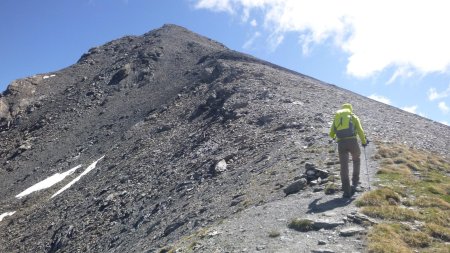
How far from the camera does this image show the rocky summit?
18.9 metres

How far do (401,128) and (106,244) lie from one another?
2531 cm

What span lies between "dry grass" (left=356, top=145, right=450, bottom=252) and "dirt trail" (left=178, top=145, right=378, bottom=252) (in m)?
0.66

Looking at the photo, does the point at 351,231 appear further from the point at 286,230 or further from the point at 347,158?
the point at 347,158

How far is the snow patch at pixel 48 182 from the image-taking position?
180 feet

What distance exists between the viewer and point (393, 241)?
12234 mm

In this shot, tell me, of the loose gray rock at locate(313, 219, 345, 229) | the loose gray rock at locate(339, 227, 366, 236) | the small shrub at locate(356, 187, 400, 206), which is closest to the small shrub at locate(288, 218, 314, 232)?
the loose gray rock at locate(313, 219, 345, 229)

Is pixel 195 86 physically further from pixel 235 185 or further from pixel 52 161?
pixel 235 185

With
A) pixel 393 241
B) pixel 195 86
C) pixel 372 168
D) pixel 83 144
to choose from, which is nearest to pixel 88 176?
pixel 83 144

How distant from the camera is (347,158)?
54.8 feet

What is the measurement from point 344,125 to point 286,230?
5237 millimetres

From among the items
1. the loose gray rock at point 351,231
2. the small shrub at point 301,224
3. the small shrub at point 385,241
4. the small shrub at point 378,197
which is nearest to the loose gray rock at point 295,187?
the small shrub at point 378,197

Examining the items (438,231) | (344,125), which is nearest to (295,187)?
(344,125)

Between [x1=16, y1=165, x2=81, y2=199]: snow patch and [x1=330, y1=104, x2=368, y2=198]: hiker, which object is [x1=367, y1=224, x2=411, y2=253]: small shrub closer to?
[x1=330, y1=104, x2=368, y2=198]: hiker

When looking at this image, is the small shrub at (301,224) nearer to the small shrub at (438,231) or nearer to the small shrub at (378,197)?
the small shrub at (378,197)
